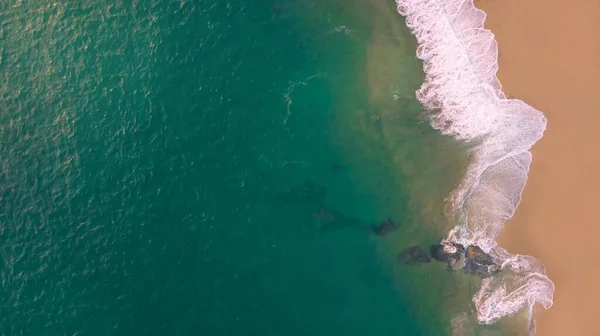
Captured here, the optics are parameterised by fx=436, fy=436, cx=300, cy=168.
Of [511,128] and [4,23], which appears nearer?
[511,128]

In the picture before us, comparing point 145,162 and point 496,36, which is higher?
point 496,36

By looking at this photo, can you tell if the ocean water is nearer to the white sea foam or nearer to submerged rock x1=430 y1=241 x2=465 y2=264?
submerged rock x1=430 y1=241 x2=465 y2=264

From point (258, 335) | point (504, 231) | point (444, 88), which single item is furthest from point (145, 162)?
point (504, 231)

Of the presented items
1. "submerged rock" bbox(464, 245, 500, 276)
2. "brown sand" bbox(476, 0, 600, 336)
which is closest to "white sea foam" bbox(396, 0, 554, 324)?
"submerged rock" bbox(464, 245, 500, 276)

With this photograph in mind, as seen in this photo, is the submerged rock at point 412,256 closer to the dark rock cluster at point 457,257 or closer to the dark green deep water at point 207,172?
the dark rock cluster at point 457,257

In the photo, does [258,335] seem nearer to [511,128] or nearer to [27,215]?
[27,215]

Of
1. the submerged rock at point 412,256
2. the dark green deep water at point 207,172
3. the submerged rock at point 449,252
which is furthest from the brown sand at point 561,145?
the dark green deep water at point 207,172
